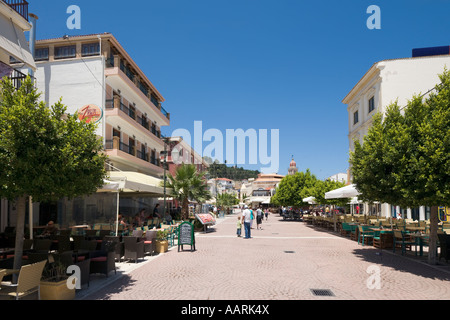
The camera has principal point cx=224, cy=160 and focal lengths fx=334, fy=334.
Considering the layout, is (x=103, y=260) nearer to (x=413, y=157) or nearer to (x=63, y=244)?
(x=63, y=244)

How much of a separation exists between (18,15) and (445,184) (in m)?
16.6

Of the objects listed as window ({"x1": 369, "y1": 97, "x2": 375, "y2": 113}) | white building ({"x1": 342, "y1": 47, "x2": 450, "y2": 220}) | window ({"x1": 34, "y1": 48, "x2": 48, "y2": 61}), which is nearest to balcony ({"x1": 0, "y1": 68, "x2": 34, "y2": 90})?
window ({"x1": 34, "y1": 48, "x2": 48, "y2": 61})

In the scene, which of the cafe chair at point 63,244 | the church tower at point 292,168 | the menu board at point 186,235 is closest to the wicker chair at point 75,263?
the cafe chair at point 63,244

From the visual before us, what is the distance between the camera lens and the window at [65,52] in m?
24.7

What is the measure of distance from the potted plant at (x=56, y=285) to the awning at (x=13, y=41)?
390 inches

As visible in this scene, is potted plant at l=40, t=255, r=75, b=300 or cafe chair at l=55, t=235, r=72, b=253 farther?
cafe chair at l=55, t=235, r=72, b=253

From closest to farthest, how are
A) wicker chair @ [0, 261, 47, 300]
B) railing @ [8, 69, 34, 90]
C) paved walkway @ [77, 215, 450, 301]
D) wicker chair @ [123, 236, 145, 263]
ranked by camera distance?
1. wicker chair @ [0, 261, 47, 300]
2. paved walkway @ [77, 215, 450, 301]
3. wicker chair @ [123, 236, 145, 263]
4. railing @ [8, 69, 34, 90]

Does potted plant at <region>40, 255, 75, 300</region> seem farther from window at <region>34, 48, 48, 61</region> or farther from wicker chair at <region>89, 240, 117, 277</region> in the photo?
window at <region>34, 48, 48, 61</region>

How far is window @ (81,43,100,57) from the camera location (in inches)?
957

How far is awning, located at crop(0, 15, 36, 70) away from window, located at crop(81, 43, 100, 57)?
33.2ft

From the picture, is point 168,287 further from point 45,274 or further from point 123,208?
point 123,208

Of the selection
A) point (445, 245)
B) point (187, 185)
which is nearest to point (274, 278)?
point (445, 245)

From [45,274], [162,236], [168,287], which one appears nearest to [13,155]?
[45,274]

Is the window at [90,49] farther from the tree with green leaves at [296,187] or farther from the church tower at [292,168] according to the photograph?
the church tower at [292,168]
